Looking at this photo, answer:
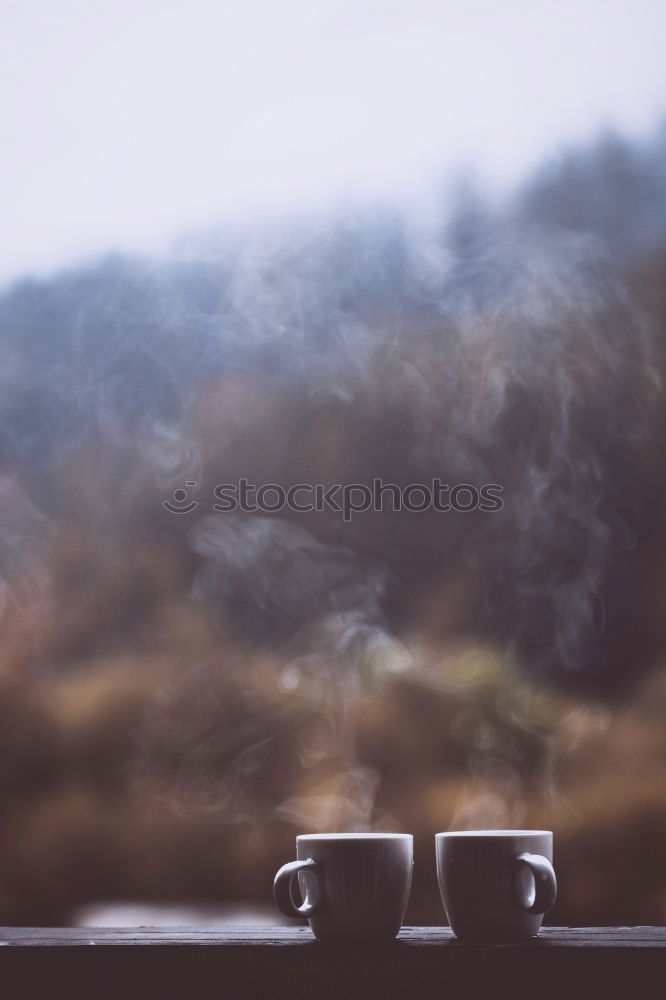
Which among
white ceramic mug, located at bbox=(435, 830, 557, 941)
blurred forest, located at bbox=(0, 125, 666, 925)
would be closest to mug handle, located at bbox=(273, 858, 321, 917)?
white ceramic mug, located at bbox=(435, 830, 557, 941)

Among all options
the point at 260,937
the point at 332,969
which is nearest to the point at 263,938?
the point at 260,937

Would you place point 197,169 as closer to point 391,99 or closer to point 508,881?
point 391,99

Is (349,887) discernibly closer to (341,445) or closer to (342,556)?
(342,556)

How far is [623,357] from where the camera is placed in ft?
4.10

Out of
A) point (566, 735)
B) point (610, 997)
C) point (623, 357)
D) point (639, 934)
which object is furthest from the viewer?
point (623, 357)

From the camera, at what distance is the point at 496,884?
2.65 feet

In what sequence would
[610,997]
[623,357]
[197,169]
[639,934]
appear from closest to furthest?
[610,997] < [639,934] < [623,357] < [197,169]

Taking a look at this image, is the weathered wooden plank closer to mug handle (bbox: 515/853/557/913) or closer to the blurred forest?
mug handle (bbox: 515/853/557/913)

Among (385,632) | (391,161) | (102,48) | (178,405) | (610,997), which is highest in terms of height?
(102,48)

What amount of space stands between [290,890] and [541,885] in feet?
0.69

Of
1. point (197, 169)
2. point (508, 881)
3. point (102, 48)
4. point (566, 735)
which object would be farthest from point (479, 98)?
point (508, 881)

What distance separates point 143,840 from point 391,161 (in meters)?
0.94

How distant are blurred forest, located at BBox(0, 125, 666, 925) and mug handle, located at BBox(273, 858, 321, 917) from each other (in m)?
→ 0.33

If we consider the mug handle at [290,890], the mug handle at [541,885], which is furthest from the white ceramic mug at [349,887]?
the mug handle at [541,885]
